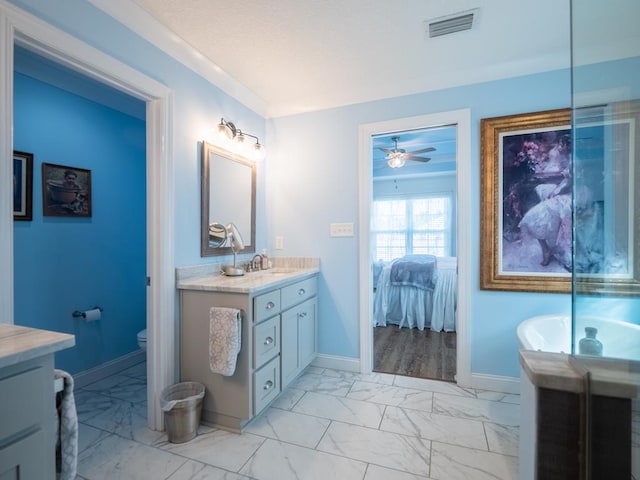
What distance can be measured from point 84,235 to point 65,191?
36 cm

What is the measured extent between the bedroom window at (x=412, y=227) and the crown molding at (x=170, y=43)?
461 cm

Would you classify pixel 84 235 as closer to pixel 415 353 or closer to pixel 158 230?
pixel 158 230

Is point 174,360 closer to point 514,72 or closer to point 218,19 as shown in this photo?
point 218,19

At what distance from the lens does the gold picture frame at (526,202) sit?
2145 mm

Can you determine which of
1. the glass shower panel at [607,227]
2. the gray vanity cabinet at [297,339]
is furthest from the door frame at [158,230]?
the glass shower panel at [607,227]

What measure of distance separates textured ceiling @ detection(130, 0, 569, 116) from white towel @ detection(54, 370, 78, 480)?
1.87 m

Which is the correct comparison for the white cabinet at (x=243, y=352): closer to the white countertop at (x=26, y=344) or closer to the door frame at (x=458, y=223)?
the door frame at (x=458, y=223)

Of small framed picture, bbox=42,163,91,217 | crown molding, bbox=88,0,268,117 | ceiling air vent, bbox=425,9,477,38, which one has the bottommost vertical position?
small framed picture, bbox=42,163,91,217

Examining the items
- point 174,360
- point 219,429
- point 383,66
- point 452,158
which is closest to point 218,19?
point 383,66

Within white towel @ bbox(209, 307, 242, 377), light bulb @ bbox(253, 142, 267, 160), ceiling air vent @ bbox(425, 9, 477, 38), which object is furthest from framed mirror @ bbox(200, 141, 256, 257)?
ceiling air vent @ bbox(425, 9, 477, 38)

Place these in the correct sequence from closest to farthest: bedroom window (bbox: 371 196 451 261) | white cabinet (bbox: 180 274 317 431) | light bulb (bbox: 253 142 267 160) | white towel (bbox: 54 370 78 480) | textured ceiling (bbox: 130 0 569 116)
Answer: white towel (bbox: 54 370 78 480) < textured ceiling (bbox: 130 0 569 116) < white cabinet (bbox: 180 274 317 431) < light bulb (bbox: 253 142 267 160) < bedroom window (bbox: 371 196 451 261)

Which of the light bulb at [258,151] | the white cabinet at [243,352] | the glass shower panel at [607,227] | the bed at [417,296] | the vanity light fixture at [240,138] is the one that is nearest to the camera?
the glass shower panel at [607,227]

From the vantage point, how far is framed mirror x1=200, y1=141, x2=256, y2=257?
84.4 inches

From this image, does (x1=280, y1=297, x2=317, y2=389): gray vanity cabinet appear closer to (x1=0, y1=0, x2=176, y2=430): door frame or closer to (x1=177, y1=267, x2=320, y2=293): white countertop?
(x1=177, y1=267, x2=320, y2=293): white countertop
